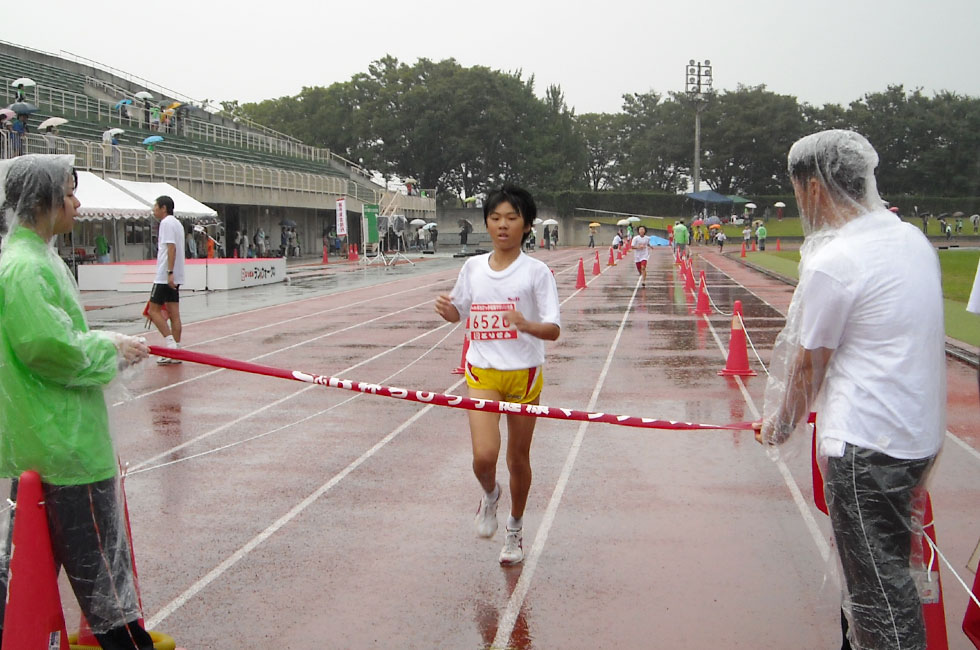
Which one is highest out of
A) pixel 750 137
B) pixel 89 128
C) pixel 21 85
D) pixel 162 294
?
pixel 750 137

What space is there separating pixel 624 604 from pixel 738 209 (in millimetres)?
83683

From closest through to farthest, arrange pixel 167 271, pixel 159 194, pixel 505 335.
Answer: pixel 505 335, pixel 167 271, pixel 159 194

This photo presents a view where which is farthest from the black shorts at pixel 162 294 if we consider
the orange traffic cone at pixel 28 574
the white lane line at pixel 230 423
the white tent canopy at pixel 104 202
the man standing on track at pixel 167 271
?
the white tent canopy at pixel 104 202

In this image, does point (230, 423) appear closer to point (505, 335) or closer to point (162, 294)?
point (162, 294)

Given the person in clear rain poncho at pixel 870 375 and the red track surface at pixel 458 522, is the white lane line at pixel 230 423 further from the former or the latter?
the person in clear rain poncho at pixel 870 375

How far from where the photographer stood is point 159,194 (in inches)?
1244

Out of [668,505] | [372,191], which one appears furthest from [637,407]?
[372,191]

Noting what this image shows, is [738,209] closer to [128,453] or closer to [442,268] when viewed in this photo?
[442,268]

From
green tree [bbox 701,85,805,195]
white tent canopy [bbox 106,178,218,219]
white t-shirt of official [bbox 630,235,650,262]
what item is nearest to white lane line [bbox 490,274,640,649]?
white t-shirt of official [bbox 630,235,650,262]

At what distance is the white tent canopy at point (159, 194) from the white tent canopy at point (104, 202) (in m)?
1.04

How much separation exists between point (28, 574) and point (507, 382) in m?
2.45

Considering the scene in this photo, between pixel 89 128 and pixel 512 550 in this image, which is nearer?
pixel 512 550

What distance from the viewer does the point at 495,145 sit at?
292 feet

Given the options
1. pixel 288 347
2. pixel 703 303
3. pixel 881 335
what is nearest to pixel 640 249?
pixel 703 303
